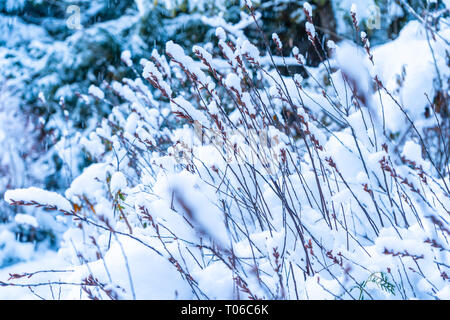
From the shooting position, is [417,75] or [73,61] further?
[73,61]

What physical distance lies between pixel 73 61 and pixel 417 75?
4.65 m

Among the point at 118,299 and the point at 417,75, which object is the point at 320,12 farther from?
the point at 118,299

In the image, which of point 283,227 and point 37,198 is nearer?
point 37,198

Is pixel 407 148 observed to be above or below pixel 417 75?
below

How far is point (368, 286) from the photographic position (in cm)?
112

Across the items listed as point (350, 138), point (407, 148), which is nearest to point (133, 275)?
point (407, 148)

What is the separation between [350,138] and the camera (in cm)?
159

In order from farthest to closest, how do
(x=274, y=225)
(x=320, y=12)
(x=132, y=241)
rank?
(x=320, y=12) < (x=274, y=225) < (x=132, y=241)

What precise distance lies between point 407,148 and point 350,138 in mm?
564
